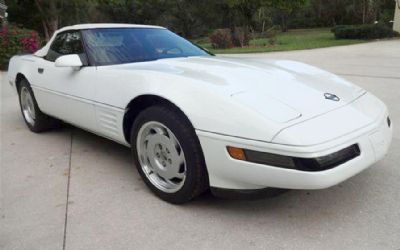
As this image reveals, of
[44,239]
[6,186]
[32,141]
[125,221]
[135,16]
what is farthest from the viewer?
[135,16]

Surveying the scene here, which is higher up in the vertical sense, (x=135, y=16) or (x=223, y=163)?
(x=223, y=163)

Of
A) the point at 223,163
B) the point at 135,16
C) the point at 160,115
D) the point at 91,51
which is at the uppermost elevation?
the point at 91,51

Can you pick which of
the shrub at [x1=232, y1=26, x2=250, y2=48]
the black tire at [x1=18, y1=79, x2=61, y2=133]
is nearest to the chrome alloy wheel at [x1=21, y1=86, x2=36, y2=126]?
the black tire at [x1=18, y1=79, x2=61, y2=133]

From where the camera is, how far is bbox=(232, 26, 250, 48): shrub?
71.6 ft

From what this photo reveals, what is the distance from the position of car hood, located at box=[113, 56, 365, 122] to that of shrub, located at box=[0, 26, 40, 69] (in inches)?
440

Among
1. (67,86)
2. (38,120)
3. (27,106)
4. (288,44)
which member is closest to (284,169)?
(67,86)

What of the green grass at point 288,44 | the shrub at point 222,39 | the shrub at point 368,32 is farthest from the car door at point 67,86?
the shrub at point 368,32

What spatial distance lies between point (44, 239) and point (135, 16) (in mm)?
40230

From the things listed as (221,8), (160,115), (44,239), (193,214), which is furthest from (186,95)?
(221,8)

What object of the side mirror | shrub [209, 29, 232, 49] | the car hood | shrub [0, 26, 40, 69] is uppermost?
the side mirror

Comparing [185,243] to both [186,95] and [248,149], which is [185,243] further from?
[186,95]

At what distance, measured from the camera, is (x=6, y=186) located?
338 centimetres

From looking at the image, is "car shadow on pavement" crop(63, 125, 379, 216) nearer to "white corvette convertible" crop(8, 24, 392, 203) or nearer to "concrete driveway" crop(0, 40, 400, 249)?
"concrete driveway" crop(0, 40, 400, 249)

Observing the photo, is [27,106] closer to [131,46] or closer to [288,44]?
[131,46]
